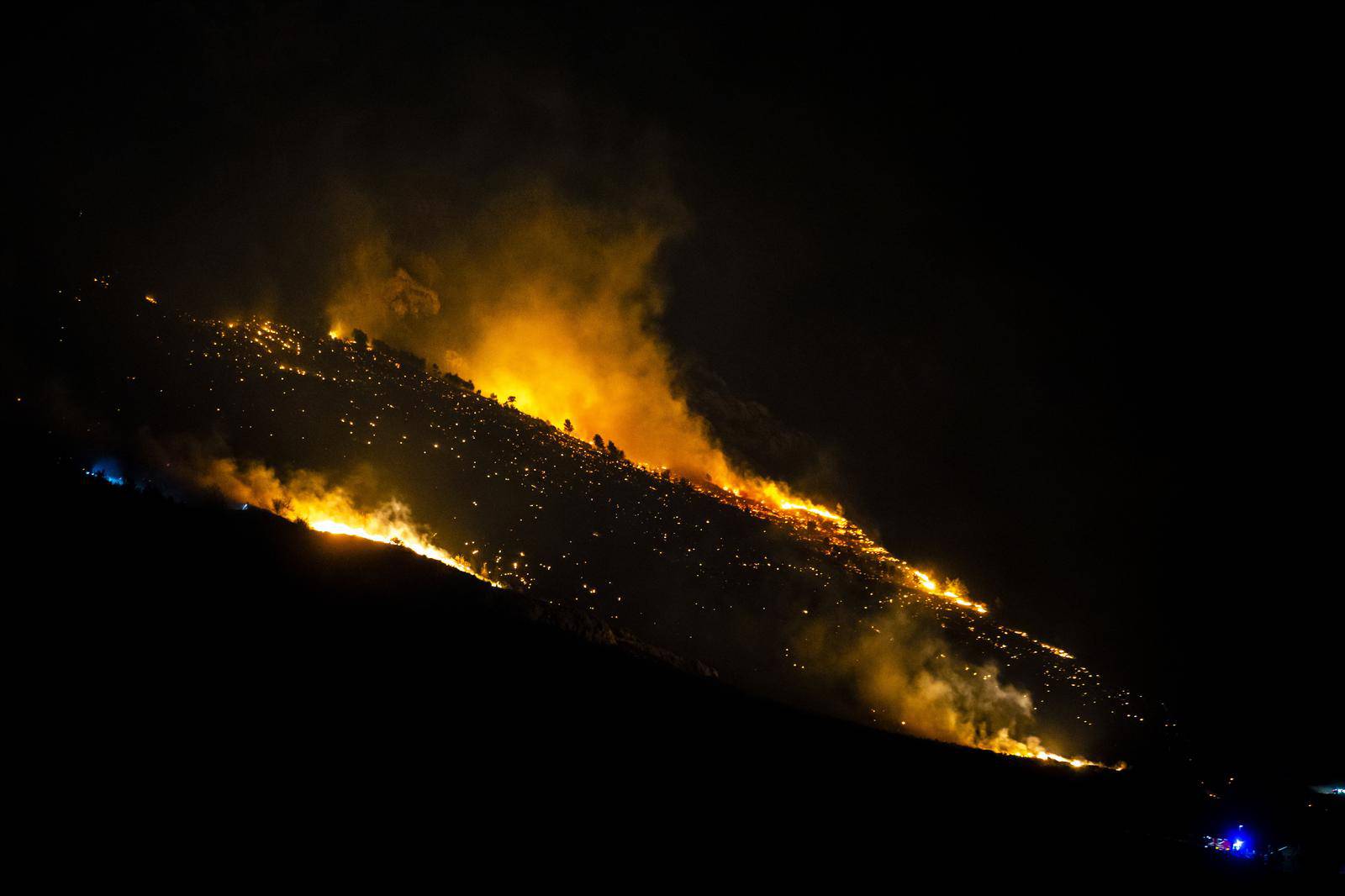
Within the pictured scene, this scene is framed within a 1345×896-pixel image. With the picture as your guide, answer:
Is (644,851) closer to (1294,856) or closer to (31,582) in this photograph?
(31,582)

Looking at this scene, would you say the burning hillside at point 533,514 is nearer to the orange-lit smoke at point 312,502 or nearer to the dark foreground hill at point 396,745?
the orange-lit smoke at point 312,502

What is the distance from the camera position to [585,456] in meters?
39.8

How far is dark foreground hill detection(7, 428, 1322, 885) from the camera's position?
7.35m

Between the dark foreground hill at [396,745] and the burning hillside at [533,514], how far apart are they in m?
12.2

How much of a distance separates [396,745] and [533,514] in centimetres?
2276

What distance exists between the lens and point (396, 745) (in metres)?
9.11

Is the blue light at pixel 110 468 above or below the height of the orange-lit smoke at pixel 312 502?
below

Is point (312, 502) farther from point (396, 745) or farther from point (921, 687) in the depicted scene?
point (921, 687)

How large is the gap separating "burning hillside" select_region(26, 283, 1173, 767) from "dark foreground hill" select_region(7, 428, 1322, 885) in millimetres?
12179

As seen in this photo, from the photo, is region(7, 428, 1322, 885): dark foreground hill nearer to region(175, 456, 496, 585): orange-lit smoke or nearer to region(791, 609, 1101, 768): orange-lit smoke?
region(175, 456, 496, 585): orange-lit smoke

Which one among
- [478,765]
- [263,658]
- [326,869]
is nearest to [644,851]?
[478,765]

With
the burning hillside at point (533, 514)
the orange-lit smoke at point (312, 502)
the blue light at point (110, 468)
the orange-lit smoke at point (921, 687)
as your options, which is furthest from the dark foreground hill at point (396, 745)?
the orange-lit smoke at point (921, 687)

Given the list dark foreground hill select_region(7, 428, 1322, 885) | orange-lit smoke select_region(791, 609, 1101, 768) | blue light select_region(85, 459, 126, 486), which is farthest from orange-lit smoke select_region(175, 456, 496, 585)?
orange-lit smoke select_region(791, 609, 1101, 768)

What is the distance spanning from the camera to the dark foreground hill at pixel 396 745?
735 cm
